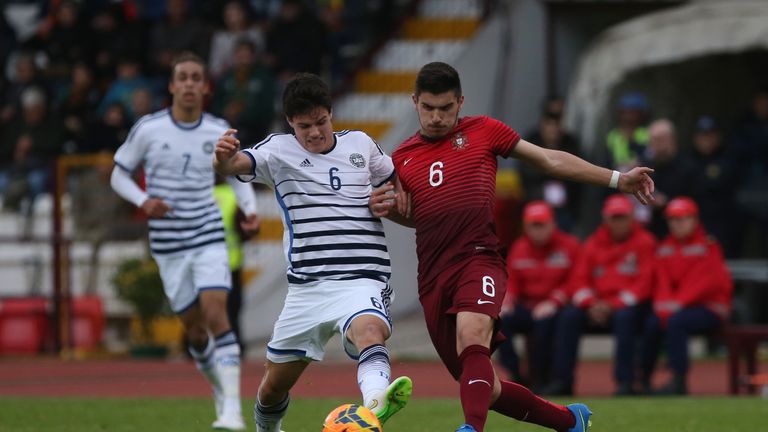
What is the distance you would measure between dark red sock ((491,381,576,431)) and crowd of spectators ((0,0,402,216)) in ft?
39.8

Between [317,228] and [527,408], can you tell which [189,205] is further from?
[527,408]

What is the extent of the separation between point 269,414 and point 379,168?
1.60m

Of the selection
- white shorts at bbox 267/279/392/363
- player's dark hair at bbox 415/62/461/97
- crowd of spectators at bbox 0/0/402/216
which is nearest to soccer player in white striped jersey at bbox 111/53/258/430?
white shorts at bbox 267/279/392/363

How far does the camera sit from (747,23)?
20078mm

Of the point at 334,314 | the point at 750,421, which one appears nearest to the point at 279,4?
the point at 750,421

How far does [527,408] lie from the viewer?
917 cm

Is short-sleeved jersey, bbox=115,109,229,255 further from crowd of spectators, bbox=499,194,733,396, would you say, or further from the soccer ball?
crowd of spectators, bbox=499,194,733,396

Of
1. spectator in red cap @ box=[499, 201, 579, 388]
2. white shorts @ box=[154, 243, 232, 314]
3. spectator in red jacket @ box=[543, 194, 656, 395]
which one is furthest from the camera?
spectator in red cap @ box=[499, 201, 579, 388]

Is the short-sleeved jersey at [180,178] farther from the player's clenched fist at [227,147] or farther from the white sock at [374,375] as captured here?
the white sock at [374,375]

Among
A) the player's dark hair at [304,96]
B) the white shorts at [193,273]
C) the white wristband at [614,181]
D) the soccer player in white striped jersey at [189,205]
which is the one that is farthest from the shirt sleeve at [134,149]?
the white wristband at [614,181]

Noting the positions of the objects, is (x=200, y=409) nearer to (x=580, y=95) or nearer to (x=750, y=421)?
(x=750, y=421)

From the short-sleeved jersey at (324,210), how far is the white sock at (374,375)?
54 centimetres

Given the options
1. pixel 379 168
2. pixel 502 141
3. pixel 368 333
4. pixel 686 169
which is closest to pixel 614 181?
pixel 502 141

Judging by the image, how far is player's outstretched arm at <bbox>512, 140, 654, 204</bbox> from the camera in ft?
29.3
